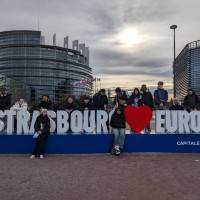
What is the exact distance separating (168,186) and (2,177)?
3.72 m

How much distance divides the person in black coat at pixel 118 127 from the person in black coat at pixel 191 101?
2647mm

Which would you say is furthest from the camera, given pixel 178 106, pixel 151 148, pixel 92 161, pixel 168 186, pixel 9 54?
pixel 9 54

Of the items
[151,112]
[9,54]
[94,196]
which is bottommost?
[94,196]

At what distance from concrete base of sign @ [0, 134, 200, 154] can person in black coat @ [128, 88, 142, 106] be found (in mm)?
1385

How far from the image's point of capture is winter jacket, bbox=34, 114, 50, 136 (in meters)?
10.9

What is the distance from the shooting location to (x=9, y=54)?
11469cm

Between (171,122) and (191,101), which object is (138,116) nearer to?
(171,122)

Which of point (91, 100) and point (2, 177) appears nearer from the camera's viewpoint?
point (2, 177)

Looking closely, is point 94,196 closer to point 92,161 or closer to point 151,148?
point 92,161

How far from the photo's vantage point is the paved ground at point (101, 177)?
6.43 m

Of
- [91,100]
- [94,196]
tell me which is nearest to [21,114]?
[91,100]

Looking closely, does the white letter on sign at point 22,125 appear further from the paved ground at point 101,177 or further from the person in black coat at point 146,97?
the person in black coat at point 146,97

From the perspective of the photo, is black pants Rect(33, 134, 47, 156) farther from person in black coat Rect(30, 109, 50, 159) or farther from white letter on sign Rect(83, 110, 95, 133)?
white letter on sign Rect(83, 110, 95, 133)

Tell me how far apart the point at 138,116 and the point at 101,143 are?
5.23 feet
